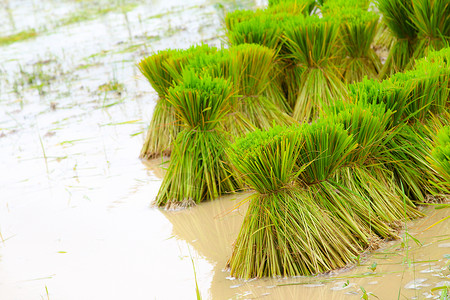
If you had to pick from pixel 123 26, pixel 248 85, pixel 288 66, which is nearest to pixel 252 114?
pixel 248 85

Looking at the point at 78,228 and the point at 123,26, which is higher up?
the point at 123,26

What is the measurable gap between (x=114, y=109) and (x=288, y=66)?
78.6 inches

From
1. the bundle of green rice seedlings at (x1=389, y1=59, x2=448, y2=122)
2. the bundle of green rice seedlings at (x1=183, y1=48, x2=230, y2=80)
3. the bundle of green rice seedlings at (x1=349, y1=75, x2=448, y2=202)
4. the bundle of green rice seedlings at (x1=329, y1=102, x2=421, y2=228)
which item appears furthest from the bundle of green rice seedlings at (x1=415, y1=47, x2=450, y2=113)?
the bundle of green rice seedlings at (x1=183, y1=48, x2=230, y2=80)

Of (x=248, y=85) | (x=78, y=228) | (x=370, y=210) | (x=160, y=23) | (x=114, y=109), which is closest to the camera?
(x=370, y=210)

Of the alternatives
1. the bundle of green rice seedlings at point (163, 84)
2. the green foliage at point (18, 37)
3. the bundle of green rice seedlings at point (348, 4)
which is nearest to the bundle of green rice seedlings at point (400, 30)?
the bundle of green rice seedlings at point (348, 4)

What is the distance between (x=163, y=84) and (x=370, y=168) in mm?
1760

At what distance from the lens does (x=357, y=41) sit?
12.8 feet

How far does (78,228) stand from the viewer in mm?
2859

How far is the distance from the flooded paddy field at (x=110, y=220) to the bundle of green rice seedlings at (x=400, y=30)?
1666 millimetres

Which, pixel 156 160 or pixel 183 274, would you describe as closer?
pixel 183 274

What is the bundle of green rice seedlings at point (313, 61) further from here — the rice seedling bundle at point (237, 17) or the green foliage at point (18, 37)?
the green foliage at point (18, 37)

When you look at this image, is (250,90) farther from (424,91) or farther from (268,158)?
(268,158)

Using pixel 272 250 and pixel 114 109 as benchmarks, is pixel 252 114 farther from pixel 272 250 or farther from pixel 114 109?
pixel 114 109

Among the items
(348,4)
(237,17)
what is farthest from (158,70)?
(348,4)
